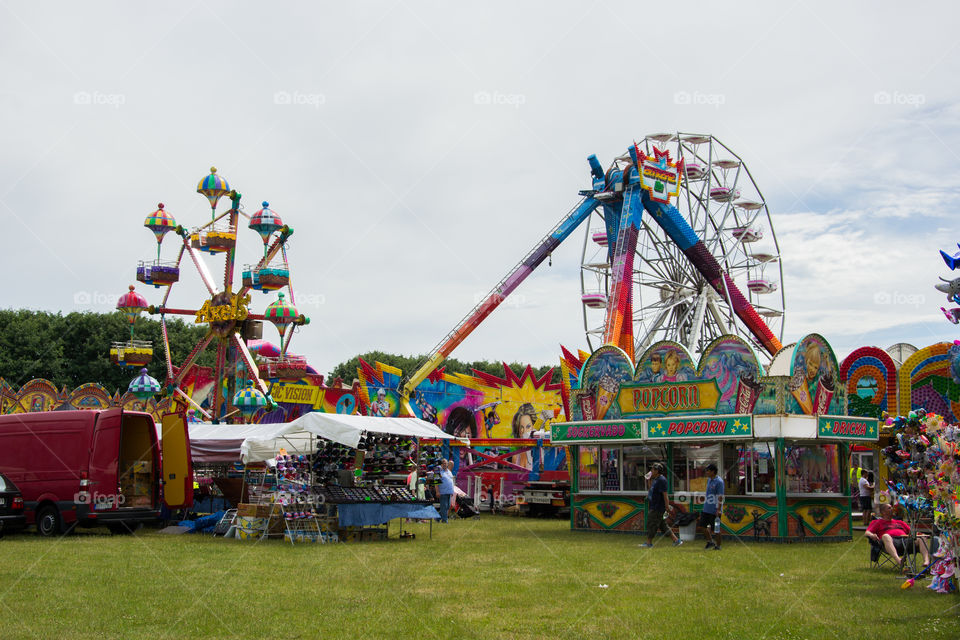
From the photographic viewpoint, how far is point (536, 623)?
931 centimetres

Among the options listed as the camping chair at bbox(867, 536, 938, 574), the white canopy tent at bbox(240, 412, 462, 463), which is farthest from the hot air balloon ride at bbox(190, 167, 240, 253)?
the camping chair at bbox(867, 536, 938, 574)

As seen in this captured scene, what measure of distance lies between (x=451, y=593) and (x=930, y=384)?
18115 millimetres

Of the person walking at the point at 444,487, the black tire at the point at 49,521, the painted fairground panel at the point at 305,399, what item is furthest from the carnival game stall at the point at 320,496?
the painted fairground panel at the point at 305,399

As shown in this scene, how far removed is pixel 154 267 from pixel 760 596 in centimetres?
3015

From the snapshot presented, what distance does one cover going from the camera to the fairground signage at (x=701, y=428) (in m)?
18.3

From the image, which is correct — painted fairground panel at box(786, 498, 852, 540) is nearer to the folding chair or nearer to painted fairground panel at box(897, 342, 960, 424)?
the folding chair

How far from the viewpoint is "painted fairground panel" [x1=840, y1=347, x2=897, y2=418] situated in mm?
25328

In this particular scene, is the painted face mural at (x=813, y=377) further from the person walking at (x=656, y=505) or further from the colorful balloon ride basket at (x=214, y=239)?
the colorful balloon ride basket at (x=214, y=239)

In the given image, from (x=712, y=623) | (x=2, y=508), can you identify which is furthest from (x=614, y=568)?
(x=2, y=508)

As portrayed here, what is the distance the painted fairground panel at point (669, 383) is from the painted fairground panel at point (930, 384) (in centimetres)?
764

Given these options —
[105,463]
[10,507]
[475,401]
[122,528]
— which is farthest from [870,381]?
[10,507]

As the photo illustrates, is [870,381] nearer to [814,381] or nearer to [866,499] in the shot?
[866,499]

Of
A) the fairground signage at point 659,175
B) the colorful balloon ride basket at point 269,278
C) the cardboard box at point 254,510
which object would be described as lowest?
the cardboard box at point 254,510

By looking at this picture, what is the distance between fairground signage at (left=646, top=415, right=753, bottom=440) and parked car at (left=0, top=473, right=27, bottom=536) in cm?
1239
